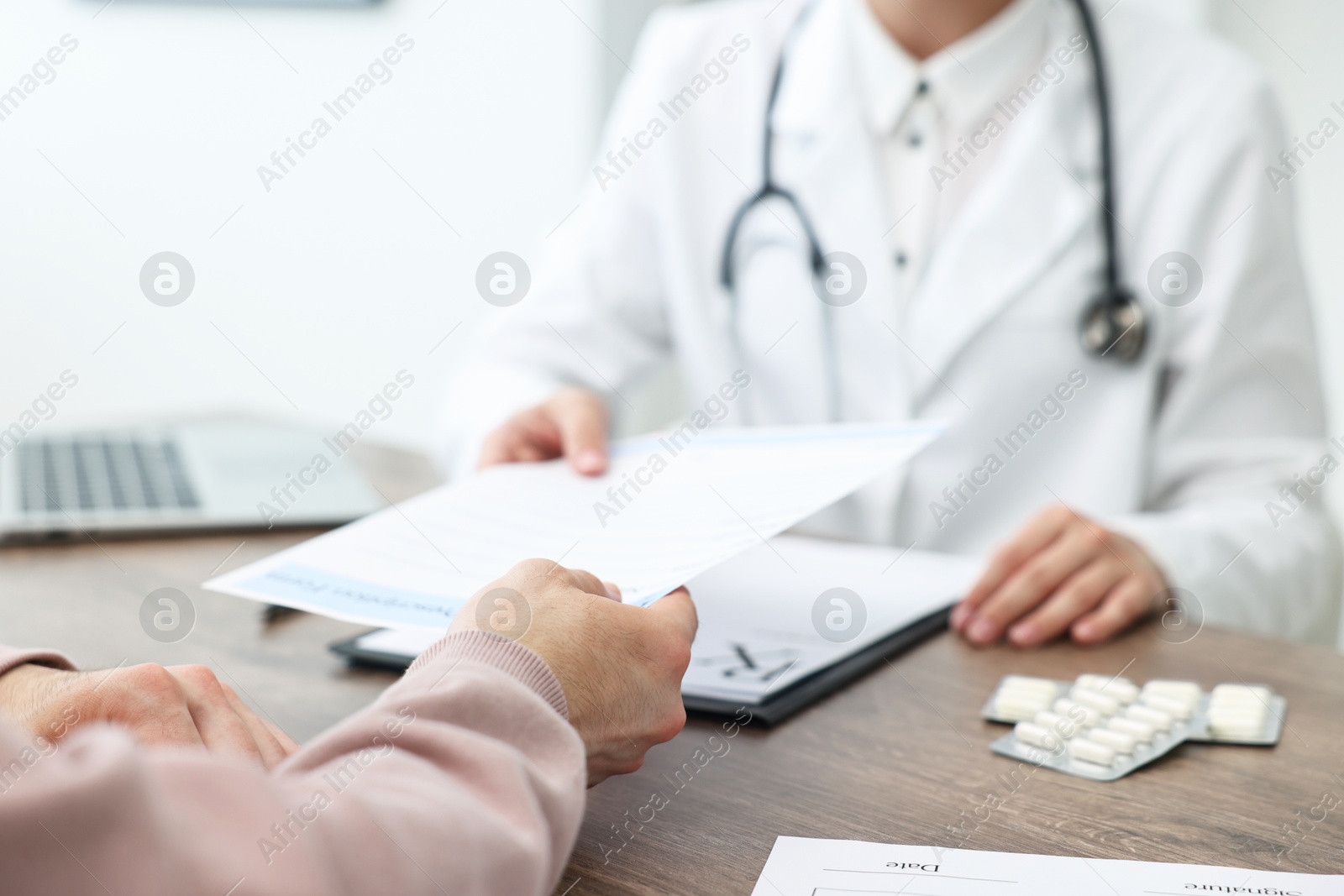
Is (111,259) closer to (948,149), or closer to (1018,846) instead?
(948,149)

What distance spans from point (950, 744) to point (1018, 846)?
0.12m

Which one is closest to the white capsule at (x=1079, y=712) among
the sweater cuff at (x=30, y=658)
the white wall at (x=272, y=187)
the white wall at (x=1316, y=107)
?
the sweater cuff at (x=30, y=658)

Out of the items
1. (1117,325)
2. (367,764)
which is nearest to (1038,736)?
(367,764)

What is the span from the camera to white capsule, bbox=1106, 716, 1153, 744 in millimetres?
582

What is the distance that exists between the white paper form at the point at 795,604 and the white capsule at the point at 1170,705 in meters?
0.18

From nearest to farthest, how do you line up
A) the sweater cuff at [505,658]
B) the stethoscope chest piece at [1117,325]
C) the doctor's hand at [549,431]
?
1. the sweater cuff at [505,658]
2. the doctor's hand at [549,431]
3. the stethoscope chest piece at [1117,325]

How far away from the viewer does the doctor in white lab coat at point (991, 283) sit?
115 centimetres

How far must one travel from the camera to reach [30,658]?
555mm

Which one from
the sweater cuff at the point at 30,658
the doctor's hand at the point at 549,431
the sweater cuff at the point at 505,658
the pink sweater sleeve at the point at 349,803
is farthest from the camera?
the doctor's hand at the point at 549,431

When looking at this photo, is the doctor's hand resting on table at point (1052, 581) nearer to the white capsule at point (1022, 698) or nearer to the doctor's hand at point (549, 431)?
the doctor's hand at point (549, 431)

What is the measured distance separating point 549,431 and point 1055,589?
46 cm

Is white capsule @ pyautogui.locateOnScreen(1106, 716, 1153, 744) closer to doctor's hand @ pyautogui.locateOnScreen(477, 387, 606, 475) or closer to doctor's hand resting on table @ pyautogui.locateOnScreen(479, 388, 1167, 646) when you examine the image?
doctor's hand resting on table @ pyautogui.locateOnScreen(479, 388, 1167, 646)

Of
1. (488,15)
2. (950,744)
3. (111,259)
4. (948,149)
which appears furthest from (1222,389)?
(111,259)

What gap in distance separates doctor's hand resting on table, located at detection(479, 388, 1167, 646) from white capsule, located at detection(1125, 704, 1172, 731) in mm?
151
